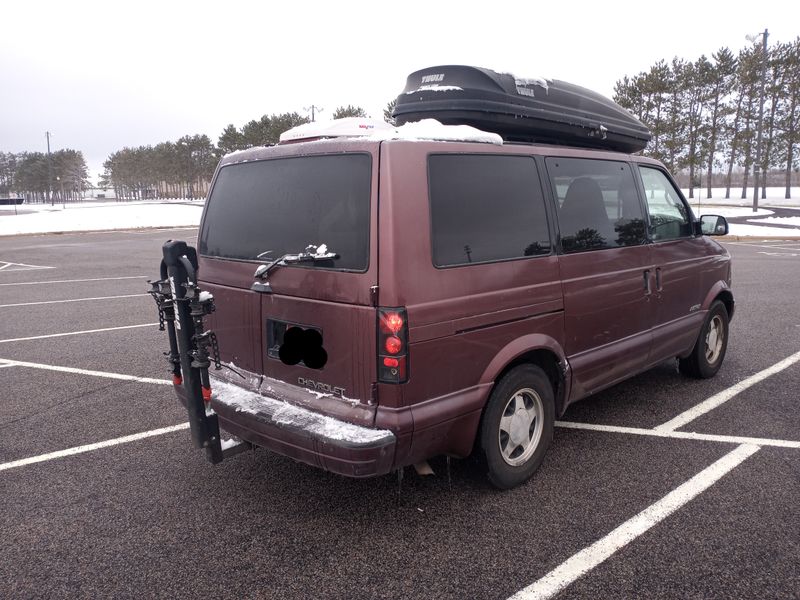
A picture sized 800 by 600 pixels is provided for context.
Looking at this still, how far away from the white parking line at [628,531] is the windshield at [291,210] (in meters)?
1.64

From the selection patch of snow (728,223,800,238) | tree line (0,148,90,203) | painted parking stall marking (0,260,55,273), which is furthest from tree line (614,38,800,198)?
tree line (0,148,90,203)

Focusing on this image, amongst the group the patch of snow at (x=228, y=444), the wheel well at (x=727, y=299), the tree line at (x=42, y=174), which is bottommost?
the patch of snow at (x=228, y=444)

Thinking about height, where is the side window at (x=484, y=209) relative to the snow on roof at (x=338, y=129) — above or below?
below

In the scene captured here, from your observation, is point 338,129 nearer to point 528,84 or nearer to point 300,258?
point 300,258

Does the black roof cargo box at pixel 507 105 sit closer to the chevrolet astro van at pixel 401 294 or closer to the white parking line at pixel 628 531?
the chevrolet astro van at pixel 401 294

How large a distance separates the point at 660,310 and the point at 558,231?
58.6 inches

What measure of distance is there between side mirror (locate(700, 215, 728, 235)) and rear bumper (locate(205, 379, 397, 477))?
3809 millimetres

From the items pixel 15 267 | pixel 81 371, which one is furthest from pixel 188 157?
pixel 81 371

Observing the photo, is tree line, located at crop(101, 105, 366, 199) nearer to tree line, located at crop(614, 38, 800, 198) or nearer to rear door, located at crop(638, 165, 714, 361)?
tree line, located at crop(614, 38, 800, 198)

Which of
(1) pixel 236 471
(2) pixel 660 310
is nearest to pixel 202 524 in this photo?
(1) pixel 236 471

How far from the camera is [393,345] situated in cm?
275

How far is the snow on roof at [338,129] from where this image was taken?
317 cm

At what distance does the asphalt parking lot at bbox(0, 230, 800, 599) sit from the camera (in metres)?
2.67

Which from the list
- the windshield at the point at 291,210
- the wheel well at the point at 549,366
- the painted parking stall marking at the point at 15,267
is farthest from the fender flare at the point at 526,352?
the painted parking stall marking at the point at 15,267
